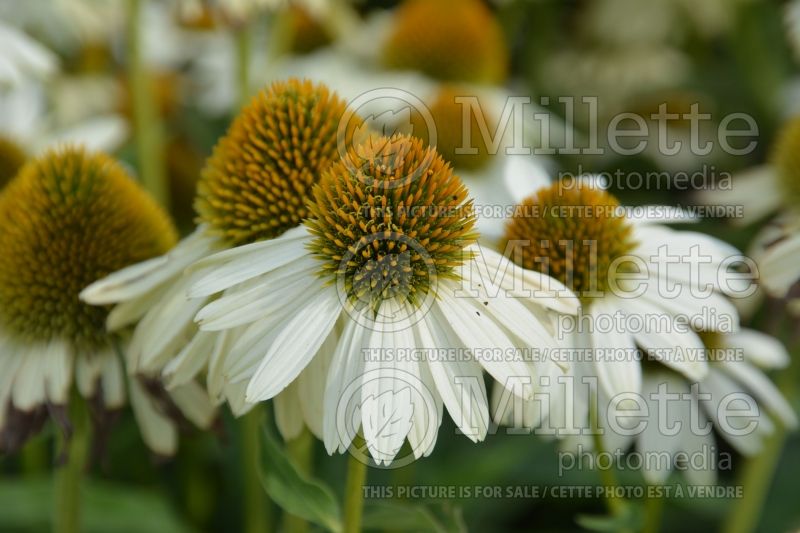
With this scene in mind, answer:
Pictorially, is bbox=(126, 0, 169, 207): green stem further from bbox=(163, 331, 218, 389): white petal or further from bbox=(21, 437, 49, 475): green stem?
bbox=(163, 331, 218, 389): white petal

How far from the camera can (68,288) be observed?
3.25ft

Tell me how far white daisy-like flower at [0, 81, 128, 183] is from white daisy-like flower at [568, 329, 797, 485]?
2.89 feet

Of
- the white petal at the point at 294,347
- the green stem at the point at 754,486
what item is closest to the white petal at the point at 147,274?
the white petal at the point at 294,347

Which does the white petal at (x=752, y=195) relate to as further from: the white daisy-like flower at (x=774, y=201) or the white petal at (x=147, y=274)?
the white petal at (x=147, y=274)

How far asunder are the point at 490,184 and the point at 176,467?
0.80 m

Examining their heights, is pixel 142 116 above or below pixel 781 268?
above

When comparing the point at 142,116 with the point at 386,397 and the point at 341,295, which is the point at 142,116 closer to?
the point at 341,295

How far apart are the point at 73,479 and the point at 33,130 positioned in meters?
0.83

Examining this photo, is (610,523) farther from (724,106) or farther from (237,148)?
(724,106)

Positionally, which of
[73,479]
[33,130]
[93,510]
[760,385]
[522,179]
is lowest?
[93,510]

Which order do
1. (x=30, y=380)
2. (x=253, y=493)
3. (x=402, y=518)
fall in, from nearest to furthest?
(x=402, y=518)
(x=30, y=380)
(x=253, y=493)

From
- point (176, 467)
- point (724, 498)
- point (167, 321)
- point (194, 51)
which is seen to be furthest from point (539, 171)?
point (194, 51)

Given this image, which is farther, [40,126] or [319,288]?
[40,126]

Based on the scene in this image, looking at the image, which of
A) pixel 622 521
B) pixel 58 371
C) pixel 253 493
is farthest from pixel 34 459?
pixel 622 521
